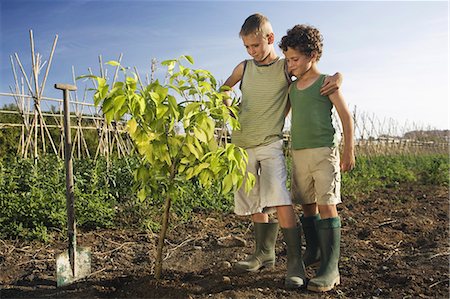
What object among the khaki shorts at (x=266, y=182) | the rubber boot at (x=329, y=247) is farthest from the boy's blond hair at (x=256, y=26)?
the rubber boot at (x=329, y=247)

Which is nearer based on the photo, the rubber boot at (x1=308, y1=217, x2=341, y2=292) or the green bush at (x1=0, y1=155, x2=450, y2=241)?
the rubber boot at (x1=308, y1=217, x2=341, y2=292)

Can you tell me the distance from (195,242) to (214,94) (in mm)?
1627

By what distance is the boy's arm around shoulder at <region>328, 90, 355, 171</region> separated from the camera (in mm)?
2510

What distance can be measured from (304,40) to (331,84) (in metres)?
0.31

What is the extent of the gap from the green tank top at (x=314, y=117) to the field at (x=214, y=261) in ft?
2.84

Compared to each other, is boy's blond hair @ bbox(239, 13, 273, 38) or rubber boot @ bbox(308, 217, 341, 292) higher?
boy's blond hair @ bbox(239, 13, 273, 38)

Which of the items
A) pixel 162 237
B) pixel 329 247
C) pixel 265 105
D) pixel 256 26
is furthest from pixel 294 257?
pixel 256 26

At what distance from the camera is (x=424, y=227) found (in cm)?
A: 419

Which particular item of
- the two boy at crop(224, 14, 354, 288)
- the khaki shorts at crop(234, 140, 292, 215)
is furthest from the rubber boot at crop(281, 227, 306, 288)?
the khaki shorts at crop(234, 140, 292, 215)

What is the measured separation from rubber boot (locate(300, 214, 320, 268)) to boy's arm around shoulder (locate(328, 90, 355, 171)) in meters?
0.43

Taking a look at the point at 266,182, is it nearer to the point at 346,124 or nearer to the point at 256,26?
the point at 346,124

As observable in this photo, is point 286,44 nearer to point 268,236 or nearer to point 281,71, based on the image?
point 281,71

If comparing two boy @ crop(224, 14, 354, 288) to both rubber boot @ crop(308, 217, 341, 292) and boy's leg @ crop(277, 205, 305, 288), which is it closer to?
boy's leg @ crop(277, 205, 305, 288)

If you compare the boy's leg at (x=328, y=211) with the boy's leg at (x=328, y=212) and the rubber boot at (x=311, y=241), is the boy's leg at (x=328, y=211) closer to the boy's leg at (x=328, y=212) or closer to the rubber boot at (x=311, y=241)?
the boy's leg at (x=328, y=212)
